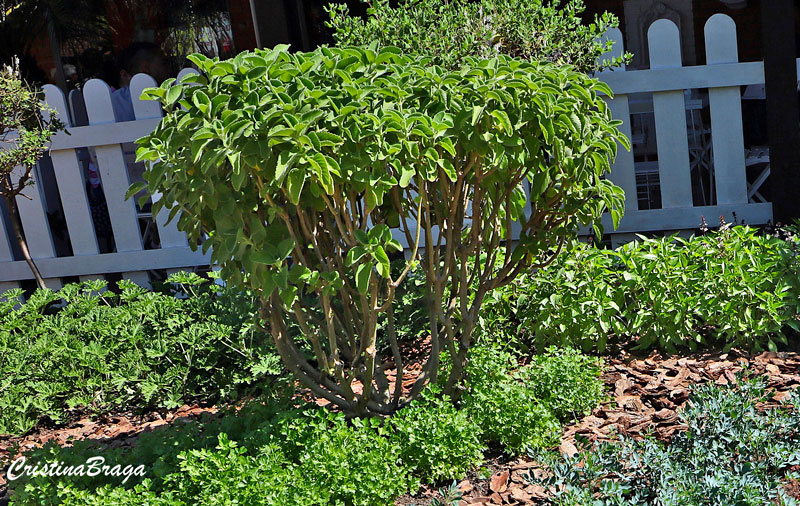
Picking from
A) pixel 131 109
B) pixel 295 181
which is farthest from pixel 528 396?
pixel 131 109

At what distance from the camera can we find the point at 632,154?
510 centimetres

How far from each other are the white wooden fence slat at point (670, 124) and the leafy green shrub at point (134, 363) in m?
2.88

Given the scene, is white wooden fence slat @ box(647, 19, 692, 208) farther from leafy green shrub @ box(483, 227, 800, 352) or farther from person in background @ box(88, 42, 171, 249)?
person in background @ box(88, 42, 171, 249)

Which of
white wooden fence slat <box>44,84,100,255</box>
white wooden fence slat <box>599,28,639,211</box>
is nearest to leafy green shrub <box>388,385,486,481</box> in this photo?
white wooden fence slat <box>599,28,639,211</box>

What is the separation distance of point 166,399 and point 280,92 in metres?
1.90

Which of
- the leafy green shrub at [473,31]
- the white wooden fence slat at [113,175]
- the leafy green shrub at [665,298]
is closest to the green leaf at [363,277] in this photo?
the leafy green shrub at [665,298]

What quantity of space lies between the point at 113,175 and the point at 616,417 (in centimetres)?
428

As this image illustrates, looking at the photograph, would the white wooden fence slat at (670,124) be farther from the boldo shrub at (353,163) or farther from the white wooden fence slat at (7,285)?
the white wooden fence slat at (7,285)

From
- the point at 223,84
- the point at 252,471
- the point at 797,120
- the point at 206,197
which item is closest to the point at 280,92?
the point at 223,84

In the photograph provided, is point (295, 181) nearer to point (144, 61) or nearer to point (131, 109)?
point (131, 109)

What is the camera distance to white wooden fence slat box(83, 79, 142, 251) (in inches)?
227

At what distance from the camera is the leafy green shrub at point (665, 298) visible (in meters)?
3.57

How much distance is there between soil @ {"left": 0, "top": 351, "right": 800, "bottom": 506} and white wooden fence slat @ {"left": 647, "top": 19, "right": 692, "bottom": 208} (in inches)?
71.9

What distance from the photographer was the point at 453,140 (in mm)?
2617
